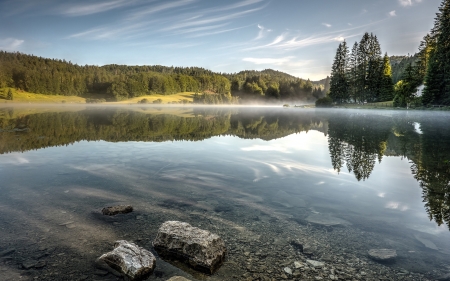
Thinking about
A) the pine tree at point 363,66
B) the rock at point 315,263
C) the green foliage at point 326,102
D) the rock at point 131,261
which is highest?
the pine tree at point 363,66

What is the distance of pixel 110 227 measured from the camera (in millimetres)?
7312

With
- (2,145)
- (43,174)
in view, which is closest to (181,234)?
(43,174)

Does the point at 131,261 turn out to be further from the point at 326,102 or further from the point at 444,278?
the point at 326,102

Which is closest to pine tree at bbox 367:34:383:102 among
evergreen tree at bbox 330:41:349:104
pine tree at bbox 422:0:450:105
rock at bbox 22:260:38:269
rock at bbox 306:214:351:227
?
evergreen tree at bbox 330:41:349:104

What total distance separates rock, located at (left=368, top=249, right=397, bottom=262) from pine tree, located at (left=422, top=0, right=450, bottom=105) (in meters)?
76.5

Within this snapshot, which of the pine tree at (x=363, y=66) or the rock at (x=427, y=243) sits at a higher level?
the pine tree at (x=363, y=66)

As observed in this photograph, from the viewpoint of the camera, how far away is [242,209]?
346 inches

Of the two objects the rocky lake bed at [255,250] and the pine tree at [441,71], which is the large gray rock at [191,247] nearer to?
the rocky lake bed at [255,250]

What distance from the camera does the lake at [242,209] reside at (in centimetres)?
573

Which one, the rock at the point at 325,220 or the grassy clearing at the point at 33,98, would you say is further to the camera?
the grassy clearing at the point at 33,98

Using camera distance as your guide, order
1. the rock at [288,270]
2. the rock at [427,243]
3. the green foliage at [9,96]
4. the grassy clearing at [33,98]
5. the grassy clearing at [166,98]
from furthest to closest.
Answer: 1. the grassy clearing at [166,98]
2. the grassy clearing at [33,98]
3. the green foliage at [9,96]
4. the rock at [427,243]
5. the rock at [288,270]

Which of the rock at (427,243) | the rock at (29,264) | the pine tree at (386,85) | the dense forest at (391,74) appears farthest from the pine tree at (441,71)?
the rock at (29,264)

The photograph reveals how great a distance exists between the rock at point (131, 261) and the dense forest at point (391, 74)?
80916 millimetres

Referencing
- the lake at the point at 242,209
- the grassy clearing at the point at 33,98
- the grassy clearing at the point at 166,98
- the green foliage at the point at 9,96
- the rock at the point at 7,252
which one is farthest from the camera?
the grassy clearing at the point at 166,98
